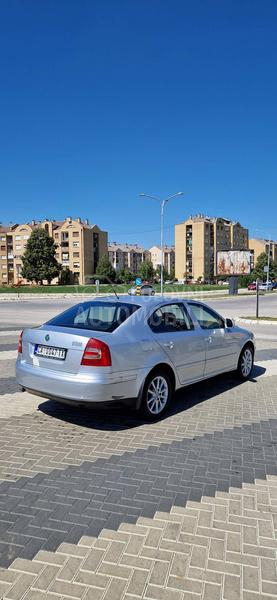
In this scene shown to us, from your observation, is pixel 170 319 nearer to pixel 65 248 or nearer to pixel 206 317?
pixel 206 317

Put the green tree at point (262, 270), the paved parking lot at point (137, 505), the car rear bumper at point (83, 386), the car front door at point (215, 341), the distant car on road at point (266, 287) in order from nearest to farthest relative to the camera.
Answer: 1. the paved parking lot at point (137, 505)
2. the car rear bumper at point (83, 386)
3. the car front door at point (215, 341)
4. the distant car on road at point (266, 287)
5. the green tree at point (262, 270)

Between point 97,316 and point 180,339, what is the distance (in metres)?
1.12

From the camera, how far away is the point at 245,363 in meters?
6.99

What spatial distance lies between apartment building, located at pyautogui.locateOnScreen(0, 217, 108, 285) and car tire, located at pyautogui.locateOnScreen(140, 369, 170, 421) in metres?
99.8

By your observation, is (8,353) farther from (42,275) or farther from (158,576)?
(42,275)

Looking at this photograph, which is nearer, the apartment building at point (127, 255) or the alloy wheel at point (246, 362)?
the alloy wheel at point (246, 362)

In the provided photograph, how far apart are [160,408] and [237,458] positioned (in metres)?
1.30

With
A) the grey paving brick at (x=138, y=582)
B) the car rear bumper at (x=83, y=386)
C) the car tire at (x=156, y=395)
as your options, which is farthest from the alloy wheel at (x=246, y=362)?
the grey paving brick at (x=138, y=582)

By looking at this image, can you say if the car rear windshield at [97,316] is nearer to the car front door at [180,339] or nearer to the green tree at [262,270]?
the car front door at [180,339]

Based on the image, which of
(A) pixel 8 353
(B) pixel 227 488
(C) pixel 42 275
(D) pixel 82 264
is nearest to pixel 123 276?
(D) pixel 82 264

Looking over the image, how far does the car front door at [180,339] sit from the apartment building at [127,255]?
14097 centimetres

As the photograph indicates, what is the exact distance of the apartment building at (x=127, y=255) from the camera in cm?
14988

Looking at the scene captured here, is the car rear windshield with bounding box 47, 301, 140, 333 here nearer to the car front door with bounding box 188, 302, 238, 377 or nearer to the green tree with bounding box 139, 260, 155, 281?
the car front door with bounding box 188, 302, 238, 377

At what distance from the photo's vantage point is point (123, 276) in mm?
104188
